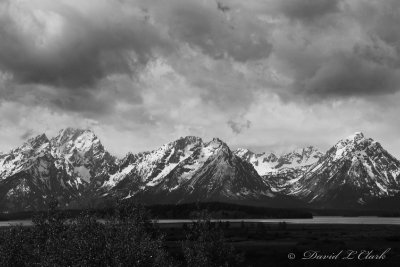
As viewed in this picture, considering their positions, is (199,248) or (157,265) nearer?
(157,265)

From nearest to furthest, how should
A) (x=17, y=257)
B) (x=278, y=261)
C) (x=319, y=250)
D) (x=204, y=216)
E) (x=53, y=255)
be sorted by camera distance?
(x=53, y=255)
(x=17, y=257)
(x=204, y=216)
(x=278, y=261)
(x=319, y=250)

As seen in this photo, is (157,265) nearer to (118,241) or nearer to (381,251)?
(118,241)

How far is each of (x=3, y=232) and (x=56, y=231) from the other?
761 cm

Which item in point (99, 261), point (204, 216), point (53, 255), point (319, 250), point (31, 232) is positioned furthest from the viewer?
point (319, 250)

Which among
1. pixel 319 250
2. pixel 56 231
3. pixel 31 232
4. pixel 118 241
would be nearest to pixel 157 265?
pixel 118 241

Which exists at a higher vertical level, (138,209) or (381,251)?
(138,209)

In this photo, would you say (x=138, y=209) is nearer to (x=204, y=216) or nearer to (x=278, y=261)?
(x=204, y=216)

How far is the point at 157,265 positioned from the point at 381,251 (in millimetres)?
86729

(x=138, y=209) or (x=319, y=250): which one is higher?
(x=138, y=209)

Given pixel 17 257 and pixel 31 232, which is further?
pixel 31 232

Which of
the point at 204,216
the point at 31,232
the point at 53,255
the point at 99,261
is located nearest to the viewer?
the point at 99,261

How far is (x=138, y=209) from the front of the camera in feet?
346

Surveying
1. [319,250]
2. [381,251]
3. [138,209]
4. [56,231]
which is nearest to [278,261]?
[319,250]

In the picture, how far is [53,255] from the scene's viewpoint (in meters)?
58.2
